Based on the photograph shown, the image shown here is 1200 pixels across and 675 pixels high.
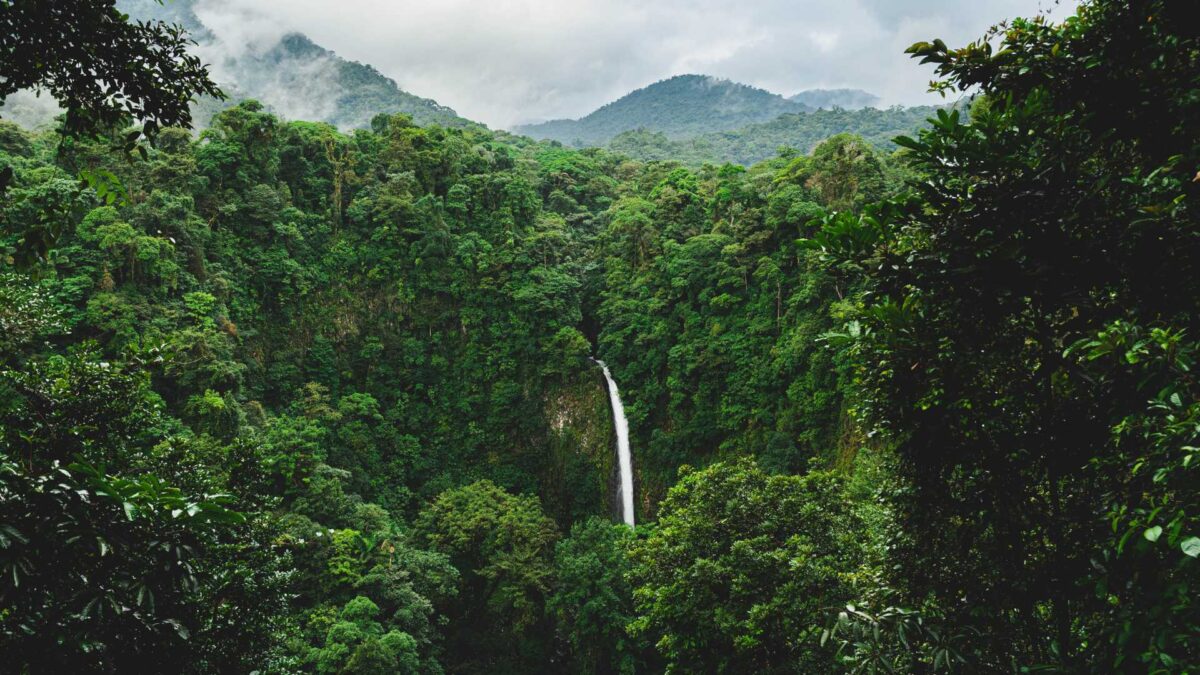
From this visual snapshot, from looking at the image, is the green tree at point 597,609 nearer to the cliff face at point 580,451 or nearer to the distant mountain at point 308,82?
the cliff face at point 580,451

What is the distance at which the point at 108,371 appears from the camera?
4984mm

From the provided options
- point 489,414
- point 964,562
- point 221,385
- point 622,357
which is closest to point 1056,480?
point 964,562

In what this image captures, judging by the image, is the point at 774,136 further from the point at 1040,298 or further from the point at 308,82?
the point at 1040,298

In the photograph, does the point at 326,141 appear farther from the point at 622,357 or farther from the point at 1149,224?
the point at 1149,224

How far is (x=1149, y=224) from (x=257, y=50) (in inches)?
3166

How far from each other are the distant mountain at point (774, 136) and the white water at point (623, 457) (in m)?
40.6

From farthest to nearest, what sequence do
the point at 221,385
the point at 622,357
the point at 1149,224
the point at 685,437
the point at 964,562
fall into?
1. the point at 622,357
2. the point at 685,437
3. the point at 221,385
4. the point at 964,562
5. the point at 1149,224

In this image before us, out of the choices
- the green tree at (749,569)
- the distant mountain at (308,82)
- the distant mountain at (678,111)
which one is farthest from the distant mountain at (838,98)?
the green tree at (749,569)

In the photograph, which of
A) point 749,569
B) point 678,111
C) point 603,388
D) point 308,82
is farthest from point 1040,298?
point 678,111

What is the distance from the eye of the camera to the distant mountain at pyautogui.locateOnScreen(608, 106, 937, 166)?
6225cm

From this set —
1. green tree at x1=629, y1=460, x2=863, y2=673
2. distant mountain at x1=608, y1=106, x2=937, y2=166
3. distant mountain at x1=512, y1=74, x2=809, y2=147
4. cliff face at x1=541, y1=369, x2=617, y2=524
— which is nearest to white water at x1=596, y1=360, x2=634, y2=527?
cliff face at x1=541, y1=369, x2=617, y2=524

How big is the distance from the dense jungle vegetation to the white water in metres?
0.44

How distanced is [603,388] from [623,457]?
8.55 feet

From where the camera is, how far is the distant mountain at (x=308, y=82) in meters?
64.8
